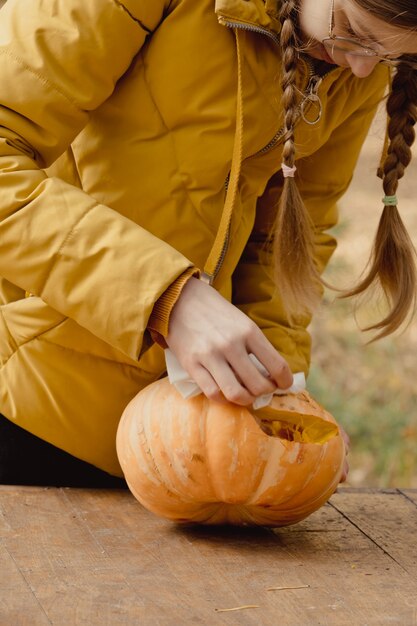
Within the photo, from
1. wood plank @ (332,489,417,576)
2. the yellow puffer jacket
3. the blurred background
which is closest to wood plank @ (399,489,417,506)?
wood plank @ (332,489,417,576)

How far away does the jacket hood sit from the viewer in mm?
1505

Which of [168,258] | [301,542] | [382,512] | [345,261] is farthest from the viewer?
[345,261]

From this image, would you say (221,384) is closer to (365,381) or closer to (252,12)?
(252,12)

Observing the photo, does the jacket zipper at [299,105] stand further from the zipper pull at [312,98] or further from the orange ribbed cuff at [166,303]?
the orange ribbed cuff at [166,303]

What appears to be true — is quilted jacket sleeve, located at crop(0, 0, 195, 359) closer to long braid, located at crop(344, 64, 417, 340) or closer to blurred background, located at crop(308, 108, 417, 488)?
long braid, located at crop(344, 64, 417, 340)

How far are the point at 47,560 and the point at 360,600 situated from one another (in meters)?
0.45

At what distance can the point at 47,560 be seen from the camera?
1465 millimetres

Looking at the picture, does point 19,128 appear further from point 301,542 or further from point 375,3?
point 301,542

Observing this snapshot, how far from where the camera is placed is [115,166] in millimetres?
1663

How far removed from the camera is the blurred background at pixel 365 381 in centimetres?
351

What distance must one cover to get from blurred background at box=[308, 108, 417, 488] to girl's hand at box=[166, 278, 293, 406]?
168cm

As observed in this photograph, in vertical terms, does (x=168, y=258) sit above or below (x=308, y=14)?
below

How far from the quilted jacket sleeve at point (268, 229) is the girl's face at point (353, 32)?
1.30 feet

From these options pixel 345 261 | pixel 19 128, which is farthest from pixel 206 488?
pixel 345 261
